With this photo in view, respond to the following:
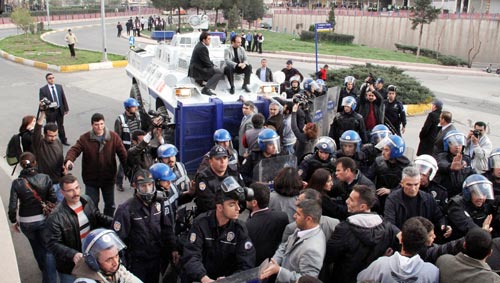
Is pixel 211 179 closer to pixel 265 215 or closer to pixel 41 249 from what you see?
pixel 265 215

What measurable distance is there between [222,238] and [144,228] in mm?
790

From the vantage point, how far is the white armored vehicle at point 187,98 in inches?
317

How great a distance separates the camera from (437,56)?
3594 cm

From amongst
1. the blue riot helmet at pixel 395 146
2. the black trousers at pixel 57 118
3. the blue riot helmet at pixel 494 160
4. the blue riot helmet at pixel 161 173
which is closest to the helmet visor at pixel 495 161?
the blue riot helmet at pixel 494 160

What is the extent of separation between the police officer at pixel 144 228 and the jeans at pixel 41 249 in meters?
0.96

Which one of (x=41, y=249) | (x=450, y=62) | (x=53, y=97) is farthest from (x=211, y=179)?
(x=450, y=62)

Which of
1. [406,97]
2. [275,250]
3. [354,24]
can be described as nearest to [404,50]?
[354,24]

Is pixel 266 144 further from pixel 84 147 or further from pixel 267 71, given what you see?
pixel 267 71

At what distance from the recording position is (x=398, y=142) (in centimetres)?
541

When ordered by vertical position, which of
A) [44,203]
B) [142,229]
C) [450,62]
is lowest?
[450,62]

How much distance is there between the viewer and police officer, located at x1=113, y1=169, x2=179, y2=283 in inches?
164

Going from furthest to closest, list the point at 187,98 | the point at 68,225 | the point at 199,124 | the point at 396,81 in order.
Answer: the point at 396,81 → the point at 187,98 → the point at 199,124 → the point at 68,225

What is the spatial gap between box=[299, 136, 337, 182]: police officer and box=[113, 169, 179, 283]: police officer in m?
1.89

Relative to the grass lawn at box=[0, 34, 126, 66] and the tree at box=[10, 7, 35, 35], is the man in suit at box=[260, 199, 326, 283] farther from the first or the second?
the tree at box=[10, 7, 35, 35]
